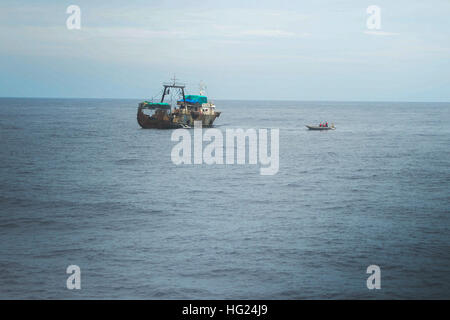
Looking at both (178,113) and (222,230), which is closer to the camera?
(222,230)

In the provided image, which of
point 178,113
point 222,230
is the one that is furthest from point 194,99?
point 222,230

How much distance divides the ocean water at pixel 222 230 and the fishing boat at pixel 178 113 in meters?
41.3

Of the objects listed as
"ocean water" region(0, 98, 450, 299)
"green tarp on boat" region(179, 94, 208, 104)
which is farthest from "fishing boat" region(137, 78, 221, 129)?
"ocean water" region(0, 98, 450, 299)

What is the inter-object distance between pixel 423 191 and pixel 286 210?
13.4 m

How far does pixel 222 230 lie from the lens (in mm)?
28109

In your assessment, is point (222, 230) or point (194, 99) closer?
point (222, 230)

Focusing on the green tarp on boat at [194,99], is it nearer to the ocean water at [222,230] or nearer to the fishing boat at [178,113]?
the fishing boat at [178,113]

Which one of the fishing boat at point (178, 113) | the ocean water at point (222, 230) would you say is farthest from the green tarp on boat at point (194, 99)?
the ocean water at point (222, 230)

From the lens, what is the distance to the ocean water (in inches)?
805

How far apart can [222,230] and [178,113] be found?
2845 inches

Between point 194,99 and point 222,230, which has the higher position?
point 194,99

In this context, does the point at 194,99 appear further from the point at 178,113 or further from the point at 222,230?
the point at 222,230

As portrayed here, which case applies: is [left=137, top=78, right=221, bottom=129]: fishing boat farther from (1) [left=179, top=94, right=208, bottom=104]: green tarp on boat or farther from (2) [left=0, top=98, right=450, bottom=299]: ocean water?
(2) [left=0, top=98, right=450, bottom=299]: ocean water
